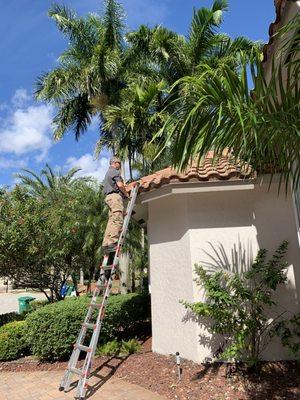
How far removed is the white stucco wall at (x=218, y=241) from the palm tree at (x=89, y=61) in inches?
479

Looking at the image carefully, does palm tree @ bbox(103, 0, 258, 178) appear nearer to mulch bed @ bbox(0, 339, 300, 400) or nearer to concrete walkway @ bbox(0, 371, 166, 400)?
mulch bed @ bbox(0, 339, 300, 400)

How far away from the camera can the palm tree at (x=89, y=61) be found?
17578mm

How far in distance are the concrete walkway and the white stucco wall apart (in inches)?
52.7

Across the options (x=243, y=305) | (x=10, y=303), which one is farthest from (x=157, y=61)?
(x=10, y=303)

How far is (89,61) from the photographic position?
59.6ft

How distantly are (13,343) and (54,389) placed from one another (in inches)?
113

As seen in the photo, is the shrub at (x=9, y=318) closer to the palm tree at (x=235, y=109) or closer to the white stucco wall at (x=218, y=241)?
the white stucco wall at (x=218, y=241)

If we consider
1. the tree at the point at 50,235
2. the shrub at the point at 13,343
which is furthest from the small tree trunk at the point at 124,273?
the shrub at the point at 13,343

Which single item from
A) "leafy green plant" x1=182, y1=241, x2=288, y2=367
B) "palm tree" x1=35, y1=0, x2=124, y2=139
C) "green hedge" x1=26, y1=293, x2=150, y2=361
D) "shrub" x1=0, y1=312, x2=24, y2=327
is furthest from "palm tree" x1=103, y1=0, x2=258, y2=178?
"leafy green plant" x1=182, y1=241, x2=288, y2=367

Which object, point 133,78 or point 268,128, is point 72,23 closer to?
point 133,78

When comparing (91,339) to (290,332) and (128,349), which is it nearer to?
(128,349)

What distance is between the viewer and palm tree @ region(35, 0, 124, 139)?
1758 cm

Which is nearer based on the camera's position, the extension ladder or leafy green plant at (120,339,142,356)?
the extension ladder

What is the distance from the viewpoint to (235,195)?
6.94 meters
